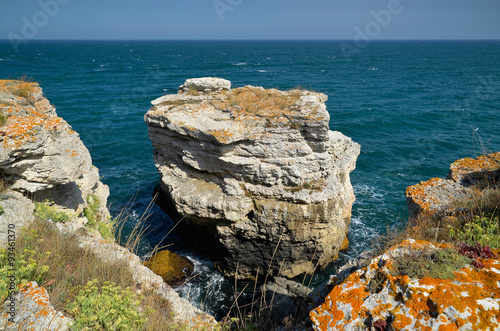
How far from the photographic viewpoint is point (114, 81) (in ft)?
184

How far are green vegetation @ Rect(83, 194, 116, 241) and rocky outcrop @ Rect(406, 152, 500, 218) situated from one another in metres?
8.99

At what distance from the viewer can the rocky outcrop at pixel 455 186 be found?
27.1 feet

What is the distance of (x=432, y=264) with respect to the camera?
427cm

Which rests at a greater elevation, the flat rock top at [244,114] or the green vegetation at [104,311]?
the flat rock top at [244,114]

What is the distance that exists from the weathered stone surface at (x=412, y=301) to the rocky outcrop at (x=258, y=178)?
7.65 meters

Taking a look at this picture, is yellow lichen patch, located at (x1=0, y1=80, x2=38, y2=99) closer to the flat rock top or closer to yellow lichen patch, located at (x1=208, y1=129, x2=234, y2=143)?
the flat rock top

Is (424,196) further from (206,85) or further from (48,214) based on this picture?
(206,85)

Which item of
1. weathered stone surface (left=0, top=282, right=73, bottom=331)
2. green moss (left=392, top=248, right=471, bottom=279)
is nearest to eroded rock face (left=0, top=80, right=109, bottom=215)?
weathered stone surface (left=0, top=282, right=73, bottom=331)

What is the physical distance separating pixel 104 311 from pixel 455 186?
9699mm

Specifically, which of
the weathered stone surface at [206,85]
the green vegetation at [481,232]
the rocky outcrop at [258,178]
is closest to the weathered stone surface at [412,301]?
the green vegetation at [481,232]

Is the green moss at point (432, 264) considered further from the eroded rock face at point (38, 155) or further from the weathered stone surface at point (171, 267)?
the weathered stone surface at point (171, 267)

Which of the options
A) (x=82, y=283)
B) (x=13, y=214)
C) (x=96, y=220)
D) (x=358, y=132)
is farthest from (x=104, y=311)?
(x=358, y=132)

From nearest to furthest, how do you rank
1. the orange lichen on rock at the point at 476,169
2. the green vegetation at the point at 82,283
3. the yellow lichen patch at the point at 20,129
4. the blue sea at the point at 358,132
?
the green vegetation at the point at 82,283, the yellow lichen patch at the point at 20,129, the orange lichen on rock at the point at 476,169, the blue sea at the point at 358,132

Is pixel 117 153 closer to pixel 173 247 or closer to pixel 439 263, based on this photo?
pixel 173 247
